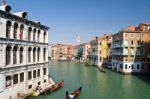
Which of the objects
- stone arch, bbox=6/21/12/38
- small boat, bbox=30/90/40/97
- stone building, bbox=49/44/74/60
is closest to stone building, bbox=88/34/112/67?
small boat, bbox=30/90/40/97

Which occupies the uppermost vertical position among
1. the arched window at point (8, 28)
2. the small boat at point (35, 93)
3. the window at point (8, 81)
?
the arched window at point (8, 28)

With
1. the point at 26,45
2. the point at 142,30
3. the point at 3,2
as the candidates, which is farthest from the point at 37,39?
the point at 142,30

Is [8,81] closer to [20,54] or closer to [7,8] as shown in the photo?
[20,54]

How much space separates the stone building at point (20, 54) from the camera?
20.7 metres

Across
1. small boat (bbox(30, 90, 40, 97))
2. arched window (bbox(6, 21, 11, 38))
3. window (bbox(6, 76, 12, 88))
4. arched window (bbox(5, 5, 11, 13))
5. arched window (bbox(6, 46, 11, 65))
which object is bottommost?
small boat (bbox(30, 90, 40, 97))

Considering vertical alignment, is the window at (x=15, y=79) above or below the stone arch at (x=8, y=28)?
below

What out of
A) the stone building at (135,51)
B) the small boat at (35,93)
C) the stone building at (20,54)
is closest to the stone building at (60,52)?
the stone building at (135,51)

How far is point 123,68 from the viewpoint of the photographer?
169ft

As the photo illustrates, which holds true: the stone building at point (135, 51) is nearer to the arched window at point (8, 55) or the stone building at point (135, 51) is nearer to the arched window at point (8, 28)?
the arched window at point (8, 55)

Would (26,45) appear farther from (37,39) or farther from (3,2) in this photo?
(3,2)

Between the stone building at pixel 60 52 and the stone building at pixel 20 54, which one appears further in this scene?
the stone building at pixel 60 52

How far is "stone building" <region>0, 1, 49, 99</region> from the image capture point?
2067cm

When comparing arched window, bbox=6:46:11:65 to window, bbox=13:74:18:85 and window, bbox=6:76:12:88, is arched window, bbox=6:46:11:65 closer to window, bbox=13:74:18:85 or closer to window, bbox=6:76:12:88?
window, bbox=6:76:12:88

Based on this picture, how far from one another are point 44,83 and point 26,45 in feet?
23.0
